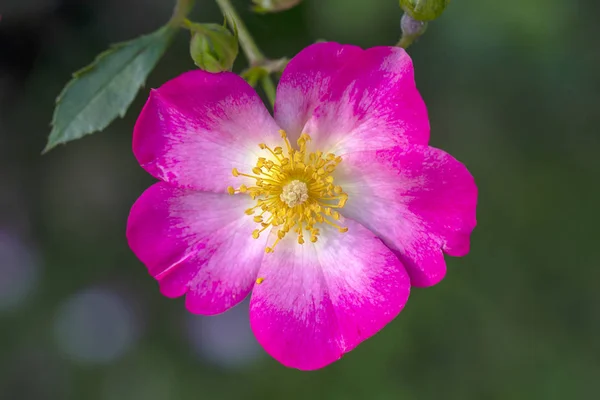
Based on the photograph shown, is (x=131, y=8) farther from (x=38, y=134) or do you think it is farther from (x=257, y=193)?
(x=257, y=193)

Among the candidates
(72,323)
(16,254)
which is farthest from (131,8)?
(72,323)

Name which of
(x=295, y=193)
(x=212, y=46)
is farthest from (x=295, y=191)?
(x=212, y=46)

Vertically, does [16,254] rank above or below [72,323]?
above

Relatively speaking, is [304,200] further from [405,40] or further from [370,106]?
[405,40]

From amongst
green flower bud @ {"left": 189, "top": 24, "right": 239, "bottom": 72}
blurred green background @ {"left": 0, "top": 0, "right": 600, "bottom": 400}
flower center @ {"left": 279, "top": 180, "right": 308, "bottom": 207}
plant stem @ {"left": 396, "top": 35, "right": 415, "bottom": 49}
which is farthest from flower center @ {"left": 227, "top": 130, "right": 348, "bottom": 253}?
blurred green background @ {"left": 0, "top": 0, "right": 600, "bottom": 400}

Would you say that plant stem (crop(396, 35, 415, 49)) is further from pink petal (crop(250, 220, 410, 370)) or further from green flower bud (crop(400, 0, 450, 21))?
pink petal (crop(250, 220, 410, 370))

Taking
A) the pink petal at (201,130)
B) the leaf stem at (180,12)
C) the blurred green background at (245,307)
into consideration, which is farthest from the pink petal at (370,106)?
the blurred green background at (245,307)
